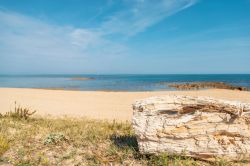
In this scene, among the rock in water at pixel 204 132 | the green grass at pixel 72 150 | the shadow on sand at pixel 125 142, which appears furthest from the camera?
the shadow on sand at pixel 125 142

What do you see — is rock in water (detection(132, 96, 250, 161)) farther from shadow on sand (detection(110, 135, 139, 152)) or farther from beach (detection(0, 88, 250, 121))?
beach (detection(0, 88, 250, 121))

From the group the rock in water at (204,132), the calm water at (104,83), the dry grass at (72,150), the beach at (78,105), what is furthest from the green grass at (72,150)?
the calm water at (104,83)

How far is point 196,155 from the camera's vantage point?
15.6 feet

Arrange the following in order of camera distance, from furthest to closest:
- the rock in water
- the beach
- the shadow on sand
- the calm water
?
the calm water < the beach < the shadow on sand < the rock in water

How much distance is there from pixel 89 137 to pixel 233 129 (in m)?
3.37

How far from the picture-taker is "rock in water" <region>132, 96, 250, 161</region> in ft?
15.5

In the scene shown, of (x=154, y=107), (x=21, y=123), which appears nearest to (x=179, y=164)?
(x=154, y=107)

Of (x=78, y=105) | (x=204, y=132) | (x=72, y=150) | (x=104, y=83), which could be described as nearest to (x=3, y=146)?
(x=72, y=150)

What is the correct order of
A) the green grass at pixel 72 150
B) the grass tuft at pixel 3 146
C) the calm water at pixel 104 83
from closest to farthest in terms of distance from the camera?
the green grass at pixel 72 150 → the grass tuft at pixel 3 146 → the calm water at pixel 104 83

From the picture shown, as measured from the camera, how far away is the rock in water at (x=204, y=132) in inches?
186

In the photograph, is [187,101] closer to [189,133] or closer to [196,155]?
[189,133]

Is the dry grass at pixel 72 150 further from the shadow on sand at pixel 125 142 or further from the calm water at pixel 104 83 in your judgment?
the calm water at pixel 104 83

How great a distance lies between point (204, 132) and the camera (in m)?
4.73

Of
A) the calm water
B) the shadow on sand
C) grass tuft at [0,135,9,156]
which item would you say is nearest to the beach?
the shadow on sand
